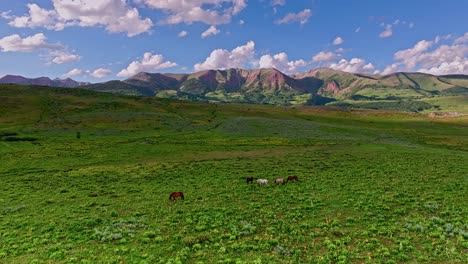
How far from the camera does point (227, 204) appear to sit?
32.3 m

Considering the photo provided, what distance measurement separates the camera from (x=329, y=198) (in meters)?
33.9

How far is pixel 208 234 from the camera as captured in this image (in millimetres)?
23891

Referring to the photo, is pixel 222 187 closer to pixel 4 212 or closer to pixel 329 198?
pixel 329 198

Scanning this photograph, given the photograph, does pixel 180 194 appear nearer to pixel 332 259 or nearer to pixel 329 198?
pixel 329 198

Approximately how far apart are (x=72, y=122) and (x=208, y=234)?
110m

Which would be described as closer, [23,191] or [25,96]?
[23,191]

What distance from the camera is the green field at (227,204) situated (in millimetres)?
20969

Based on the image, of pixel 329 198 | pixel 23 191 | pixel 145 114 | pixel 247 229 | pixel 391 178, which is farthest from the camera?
pixel 145 114

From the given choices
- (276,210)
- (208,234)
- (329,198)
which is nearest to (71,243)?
(208,234)

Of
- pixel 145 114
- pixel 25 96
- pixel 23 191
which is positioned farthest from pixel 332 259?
pixel 25 96

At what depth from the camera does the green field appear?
21.0m

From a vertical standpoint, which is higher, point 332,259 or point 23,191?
point 332,259

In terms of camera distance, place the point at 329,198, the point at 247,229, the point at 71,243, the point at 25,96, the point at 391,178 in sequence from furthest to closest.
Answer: the point at 25,96
the point at 391,178
the point at 329,198
the point at 247,229
the point at 71,243

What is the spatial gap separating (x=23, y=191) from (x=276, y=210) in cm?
3186
